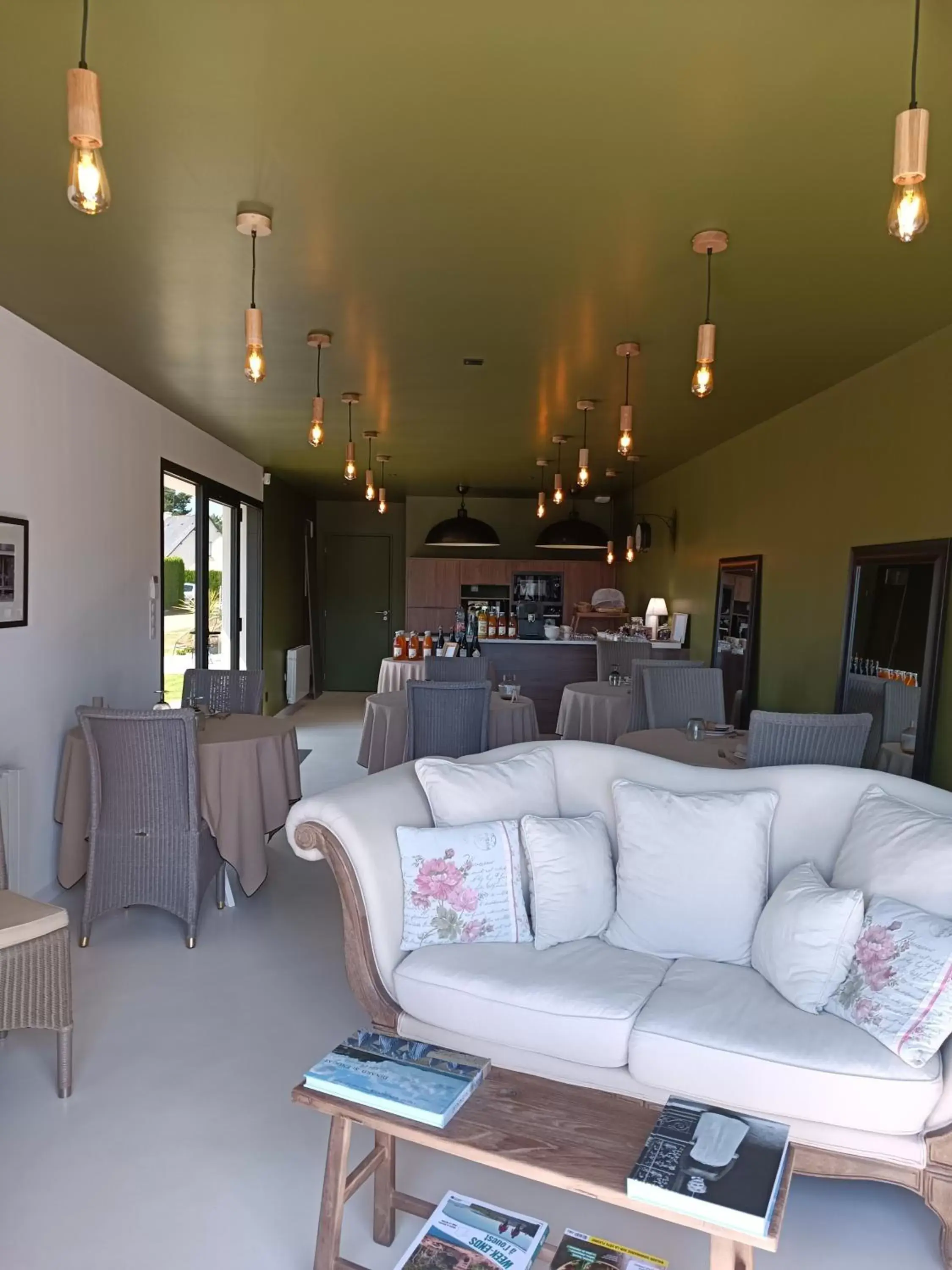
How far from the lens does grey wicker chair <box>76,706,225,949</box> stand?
3.59 metres

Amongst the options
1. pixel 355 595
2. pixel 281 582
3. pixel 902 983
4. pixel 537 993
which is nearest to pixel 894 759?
pixel 902 983

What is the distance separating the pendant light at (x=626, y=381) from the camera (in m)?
3.91

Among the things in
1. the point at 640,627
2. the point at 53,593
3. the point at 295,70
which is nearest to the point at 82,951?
the point at 53,593

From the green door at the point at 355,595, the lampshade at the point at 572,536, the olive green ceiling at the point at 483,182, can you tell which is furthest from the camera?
the green door at the point at 355,595

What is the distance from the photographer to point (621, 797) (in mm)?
2688

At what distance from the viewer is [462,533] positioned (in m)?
9.18

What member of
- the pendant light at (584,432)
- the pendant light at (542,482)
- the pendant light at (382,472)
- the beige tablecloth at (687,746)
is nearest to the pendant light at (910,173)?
the beige tablecloth at (687,746)

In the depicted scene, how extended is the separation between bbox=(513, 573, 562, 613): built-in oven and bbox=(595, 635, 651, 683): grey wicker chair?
11.5 feet

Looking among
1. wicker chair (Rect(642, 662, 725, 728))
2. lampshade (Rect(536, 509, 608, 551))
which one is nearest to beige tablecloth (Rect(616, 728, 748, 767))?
wicker chair (Rect(642, 662, 725, 728))

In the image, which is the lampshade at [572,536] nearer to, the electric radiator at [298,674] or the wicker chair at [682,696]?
the electric radiator at [298,674]

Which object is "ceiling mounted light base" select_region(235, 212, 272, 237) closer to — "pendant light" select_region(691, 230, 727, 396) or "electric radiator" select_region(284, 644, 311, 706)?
"pendant light" select_region(691, 230, 727, 396)

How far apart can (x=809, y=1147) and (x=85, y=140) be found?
2.50 metres

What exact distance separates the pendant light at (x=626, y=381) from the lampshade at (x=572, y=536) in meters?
3.99

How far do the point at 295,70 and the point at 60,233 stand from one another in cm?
133
